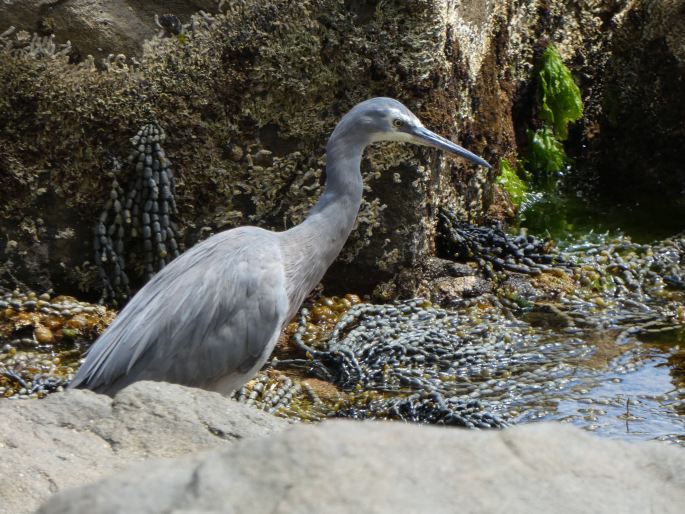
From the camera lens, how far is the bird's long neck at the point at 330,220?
5.11 m

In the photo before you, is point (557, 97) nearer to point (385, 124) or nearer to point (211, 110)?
point (211, 110)

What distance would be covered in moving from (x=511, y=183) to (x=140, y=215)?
10.4 ft

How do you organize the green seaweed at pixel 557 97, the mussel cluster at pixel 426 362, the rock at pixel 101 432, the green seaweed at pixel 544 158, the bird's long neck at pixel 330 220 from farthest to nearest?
1. the green seaweed at pixel 544 158
2. the green seaweed at pixel 557 97
3. the mussel cluster at pixel 426 362
4. the bird's long neck at pixel 330 220
5. the rock at pixel 101 432

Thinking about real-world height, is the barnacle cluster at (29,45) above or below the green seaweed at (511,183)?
above

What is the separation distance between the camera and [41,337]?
18.9ft

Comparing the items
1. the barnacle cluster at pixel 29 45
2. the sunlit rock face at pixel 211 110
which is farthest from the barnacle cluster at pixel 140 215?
the barnacle cluster at pixel 29 45

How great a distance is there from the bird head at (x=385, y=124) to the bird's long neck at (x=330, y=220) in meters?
0.07

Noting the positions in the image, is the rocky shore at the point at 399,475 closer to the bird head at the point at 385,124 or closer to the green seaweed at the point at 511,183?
the bird head at the point at 385,124

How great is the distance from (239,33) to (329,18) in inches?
20.9

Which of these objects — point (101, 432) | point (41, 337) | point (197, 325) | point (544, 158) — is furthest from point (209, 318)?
point (544, 158)

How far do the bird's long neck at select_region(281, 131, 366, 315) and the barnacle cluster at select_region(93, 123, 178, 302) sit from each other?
50.2 inches

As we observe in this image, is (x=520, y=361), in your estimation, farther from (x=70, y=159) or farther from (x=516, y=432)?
(x=516, y=432)

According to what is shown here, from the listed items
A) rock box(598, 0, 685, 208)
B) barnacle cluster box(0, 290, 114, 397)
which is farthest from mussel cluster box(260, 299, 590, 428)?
rock box(598, 0, 685, 208)

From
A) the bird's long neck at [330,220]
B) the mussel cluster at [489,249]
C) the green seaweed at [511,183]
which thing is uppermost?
the bird's long neck at [330,220]
